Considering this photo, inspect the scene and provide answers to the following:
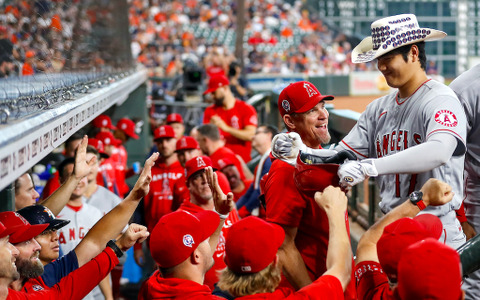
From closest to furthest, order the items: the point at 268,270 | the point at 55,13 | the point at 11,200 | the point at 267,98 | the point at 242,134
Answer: the point at 268,270 → the point at 11,200 → the point at 55,13 → the point at 242,134 → the point at 267,98

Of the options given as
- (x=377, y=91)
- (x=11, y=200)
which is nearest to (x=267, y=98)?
(x=11, y=200)

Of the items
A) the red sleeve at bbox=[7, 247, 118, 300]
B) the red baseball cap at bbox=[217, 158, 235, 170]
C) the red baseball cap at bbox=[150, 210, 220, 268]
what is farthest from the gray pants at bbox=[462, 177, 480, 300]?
the red baseball cap at bbox=[217, 158, 235, 170]

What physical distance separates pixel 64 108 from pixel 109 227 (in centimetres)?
74

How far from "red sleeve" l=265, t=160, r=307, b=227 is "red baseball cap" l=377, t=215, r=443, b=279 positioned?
730 mm

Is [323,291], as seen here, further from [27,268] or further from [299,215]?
[27,268]

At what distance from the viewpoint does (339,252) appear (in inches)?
104

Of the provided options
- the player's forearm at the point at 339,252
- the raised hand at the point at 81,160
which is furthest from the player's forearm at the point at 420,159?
the raised hand at the point at 81,160

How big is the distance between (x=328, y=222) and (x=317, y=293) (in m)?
0.60

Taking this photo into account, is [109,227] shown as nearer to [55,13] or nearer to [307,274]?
[307,274]

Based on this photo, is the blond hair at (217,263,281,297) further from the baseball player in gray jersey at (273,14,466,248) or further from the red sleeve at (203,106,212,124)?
the red sleeve at (203,106,212,124)

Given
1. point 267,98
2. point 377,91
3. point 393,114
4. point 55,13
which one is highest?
point 55,13

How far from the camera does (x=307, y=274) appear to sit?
122 inches

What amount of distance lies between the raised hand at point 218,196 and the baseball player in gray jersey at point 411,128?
31.6 inches

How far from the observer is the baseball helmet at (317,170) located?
2814mm
